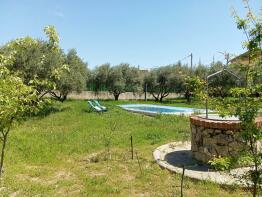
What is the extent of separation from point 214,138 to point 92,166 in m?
3.47

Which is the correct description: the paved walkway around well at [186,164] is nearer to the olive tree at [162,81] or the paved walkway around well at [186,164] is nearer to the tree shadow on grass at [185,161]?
the tree shadow on grass at [185,161]

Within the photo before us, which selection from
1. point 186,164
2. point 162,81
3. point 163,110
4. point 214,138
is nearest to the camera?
point 214,138

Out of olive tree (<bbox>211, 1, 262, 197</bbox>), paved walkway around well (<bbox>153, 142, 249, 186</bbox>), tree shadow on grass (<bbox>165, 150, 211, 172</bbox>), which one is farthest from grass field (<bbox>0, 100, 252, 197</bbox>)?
olive tree (<bbox>211, 1, 262, 197</bbox>)

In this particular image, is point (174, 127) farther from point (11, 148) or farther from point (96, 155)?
point (11, 148)

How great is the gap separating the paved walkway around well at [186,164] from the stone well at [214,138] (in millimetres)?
385

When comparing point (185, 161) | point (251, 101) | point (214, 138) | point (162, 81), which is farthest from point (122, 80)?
point (251, 101)

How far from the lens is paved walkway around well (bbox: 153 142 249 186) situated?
636 centimetres

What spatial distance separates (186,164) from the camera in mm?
7680

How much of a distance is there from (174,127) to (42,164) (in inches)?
294

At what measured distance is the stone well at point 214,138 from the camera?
7238 millimetres

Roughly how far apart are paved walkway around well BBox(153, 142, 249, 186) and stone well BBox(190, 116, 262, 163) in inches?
15.2

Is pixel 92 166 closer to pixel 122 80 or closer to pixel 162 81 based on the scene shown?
pixel 122 80

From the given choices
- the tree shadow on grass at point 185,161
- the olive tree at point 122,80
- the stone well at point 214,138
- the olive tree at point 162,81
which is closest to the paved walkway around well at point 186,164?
the tree shadow on grass at point 185,161

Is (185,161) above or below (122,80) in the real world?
below
